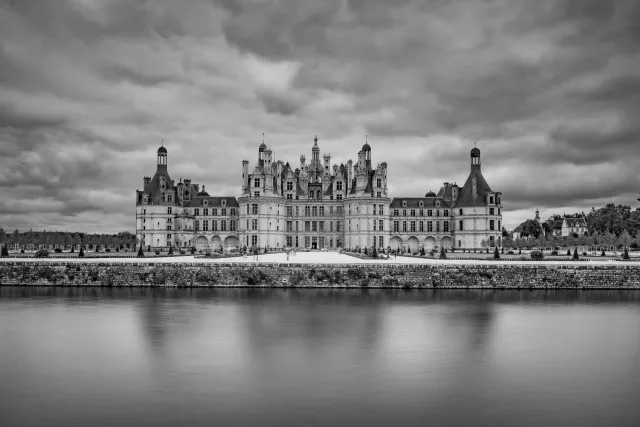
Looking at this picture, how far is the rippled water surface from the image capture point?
55.5 feet

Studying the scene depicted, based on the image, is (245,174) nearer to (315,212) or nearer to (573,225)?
(315,212)

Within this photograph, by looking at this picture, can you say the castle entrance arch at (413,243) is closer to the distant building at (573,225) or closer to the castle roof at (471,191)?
the castle roof at (471,191)

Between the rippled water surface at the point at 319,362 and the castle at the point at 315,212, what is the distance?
47041 millimetres

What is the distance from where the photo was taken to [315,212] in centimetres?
8925

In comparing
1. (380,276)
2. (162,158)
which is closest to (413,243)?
(162,158)

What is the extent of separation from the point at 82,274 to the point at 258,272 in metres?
14.9

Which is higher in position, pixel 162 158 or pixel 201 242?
pixel 162 158

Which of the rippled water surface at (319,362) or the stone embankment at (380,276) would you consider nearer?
the rippled water surface at (319,362)

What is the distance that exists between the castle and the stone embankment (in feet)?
126

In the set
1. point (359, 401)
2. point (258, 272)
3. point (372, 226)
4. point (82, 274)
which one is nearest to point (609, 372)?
point (359, 401)

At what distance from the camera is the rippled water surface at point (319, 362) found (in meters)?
16.9

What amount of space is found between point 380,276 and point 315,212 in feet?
153

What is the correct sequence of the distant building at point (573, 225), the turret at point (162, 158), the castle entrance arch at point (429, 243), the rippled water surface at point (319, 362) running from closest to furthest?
the rippled water surface at point (319, 362)
the turret at point (162, 158)
the castle entrance arch at point (429, 243)
the distant building at point (573, 225)

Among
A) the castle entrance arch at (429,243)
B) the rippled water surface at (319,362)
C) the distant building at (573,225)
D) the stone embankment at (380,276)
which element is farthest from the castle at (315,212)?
the distant building at (573,225)
